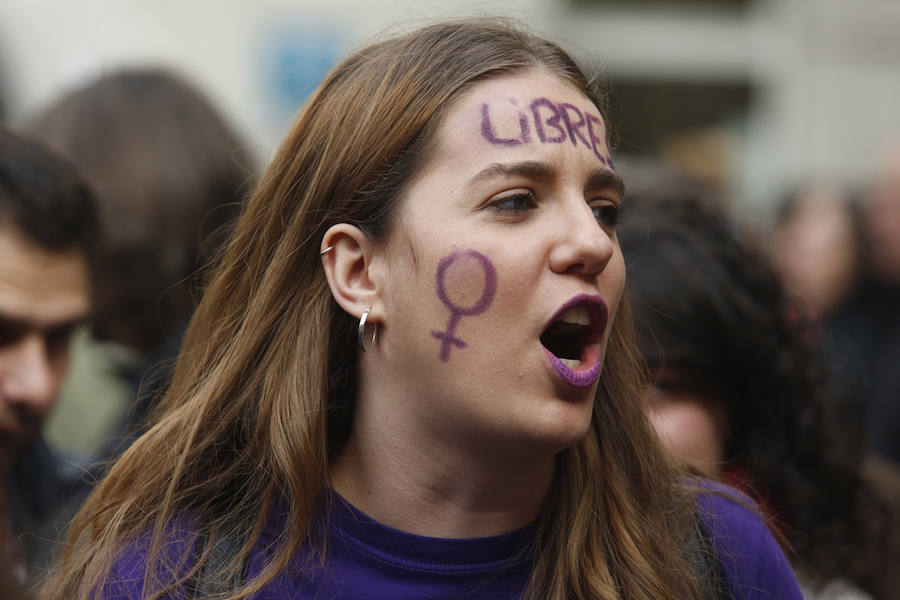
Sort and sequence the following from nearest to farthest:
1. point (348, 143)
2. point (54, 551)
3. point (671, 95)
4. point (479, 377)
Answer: point (479, 377)
point (348, 143)
point (54, 551)
point (671, 95)

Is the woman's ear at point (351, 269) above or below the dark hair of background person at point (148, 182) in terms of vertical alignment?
above

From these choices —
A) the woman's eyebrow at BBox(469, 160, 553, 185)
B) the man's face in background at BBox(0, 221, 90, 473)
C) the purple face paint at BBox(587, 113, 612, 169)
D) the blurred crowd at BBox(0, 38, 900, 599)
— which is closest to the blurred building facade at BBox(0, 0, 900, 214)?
the blurred crowd at BBox(0, 38, 900, 599)

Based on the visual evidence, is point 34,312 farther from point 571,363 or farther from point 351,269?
point 571,363

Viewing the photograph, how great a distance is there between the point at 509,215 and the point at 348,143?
403 mm

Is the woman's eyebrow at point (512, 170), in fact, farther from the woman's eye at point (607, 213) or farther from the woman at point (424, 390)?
the woman's eye at point (607, 213)

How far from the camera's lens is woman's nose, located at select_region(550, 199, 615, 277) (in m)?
2.13

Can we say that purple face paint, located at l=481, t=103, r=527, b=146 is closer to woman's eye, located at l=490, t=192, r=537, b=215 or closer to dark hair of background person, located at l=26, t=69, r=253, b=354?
woman's eye, located at l=490, t=192, r=537, b=215

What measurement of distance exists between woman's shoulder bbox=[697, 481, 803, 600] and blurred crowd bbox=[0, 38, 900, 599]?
10.4 inches

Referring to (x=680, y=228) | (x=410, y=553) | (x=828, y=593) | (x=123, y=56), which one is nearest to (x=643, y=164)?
(x=680, y=228)

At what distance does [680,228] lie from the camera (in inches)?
129

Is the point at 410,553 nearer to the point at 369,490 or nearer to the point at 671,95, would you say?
the point at 369,490

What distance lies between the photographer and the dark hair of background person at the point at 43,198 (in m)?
3.17

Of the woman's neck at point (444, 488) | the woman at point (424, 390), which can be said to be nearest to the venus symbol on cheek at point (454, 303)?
the woman at point (424, 390)

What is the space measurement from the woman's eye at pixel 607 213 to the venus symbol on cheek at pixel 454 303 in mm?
330
